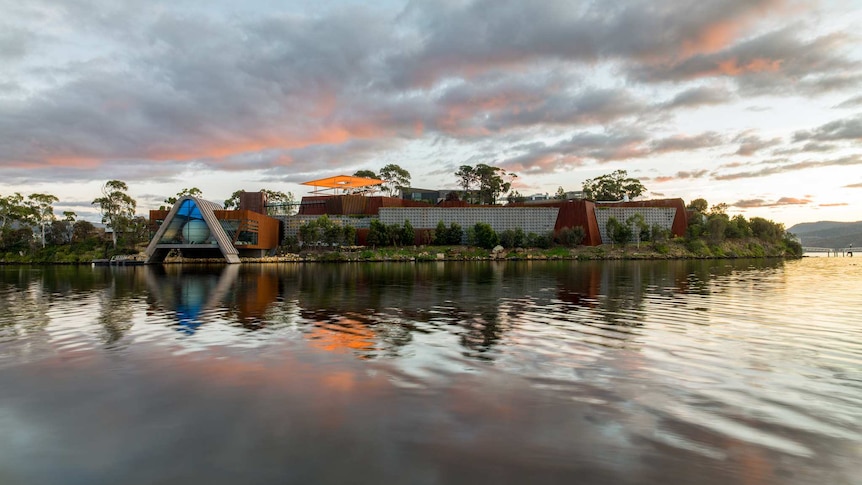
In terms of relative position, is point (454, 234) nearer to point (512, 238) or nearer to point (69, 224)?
point (512, 238)

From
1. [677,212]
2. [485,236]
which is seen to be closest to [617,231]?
[677,212]

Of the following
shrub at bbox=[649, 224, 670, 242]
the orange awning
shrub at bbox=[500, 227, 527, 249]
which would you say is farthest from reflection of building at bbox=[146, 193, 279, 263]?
shrub at bbox=[649, 224, 670, 242]

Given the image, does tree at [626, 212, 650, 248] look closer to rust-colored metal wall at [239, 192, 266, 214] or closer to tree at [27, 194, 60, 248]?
rust-colored metal wall at [239, 192, 266, 214]

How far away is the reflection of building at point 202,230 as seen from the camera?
276 feet

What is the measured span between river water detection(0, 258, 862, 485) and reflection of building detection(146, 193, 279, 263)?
2724 inches

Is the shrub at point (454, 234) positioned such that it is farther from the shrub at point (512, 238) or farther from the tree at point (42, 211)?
the tree at point (42, 211)

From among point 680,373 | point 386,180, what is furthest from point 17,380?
point 386,180

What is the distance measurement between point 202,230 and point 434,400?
87991mm

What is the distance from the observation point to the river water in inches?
252

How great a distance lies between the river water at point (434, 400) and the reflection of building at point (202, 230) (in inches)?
2724

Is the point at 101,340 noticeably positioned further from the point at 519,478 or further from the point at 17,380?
the point at 519,478

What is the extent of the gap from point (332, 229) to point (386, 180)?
40632 mm

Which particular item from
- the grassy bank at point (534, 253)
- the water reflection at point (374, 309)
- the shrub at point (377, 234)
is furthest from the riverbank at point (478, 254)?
the water reflection at point (374, 309)

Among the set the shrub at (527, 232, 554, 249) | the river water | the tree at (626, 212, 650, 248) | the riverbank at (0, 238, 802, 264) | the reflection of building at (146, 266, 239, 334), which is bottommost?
the reflection of building at (146, 266, 239, 334)
